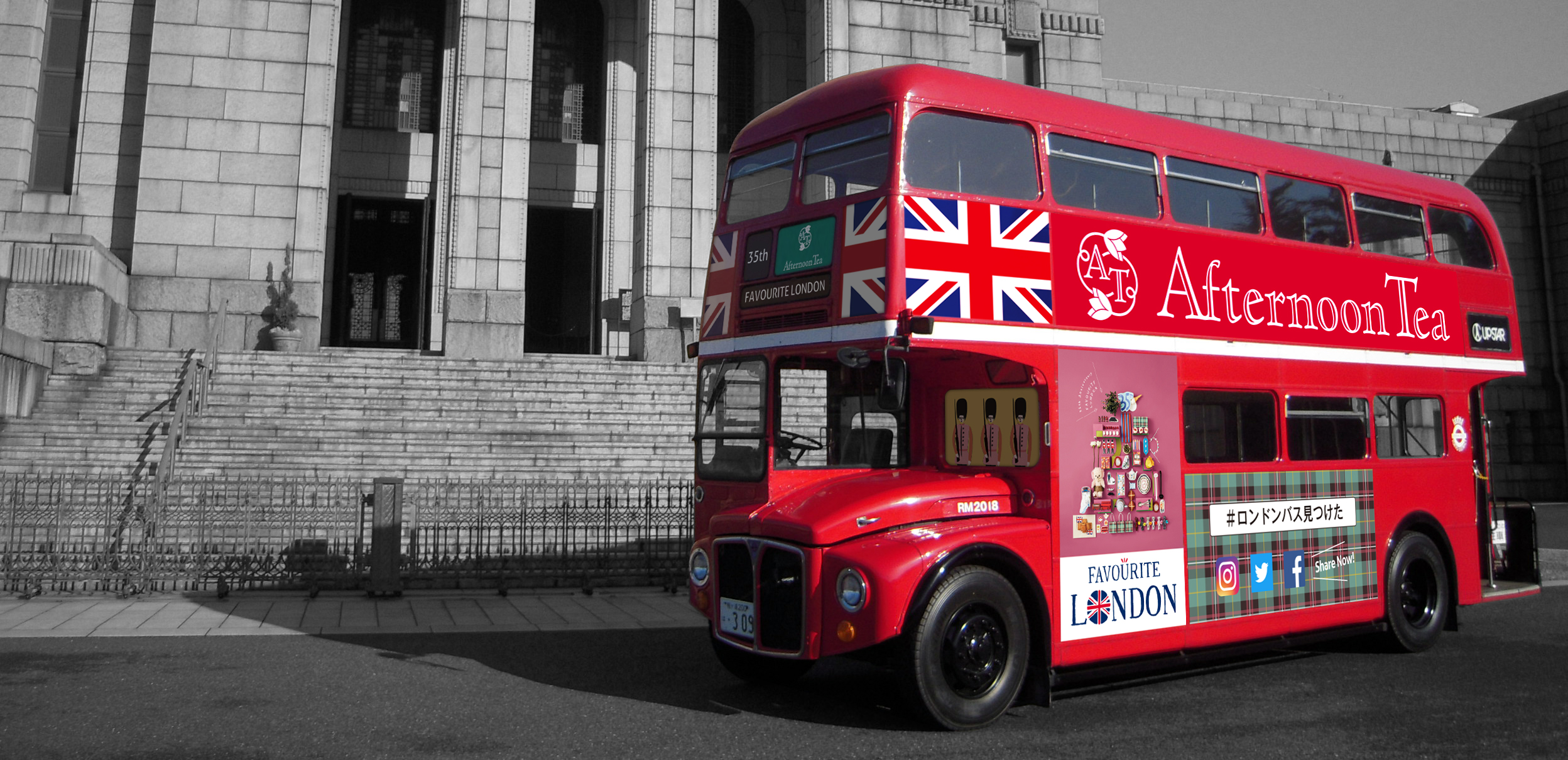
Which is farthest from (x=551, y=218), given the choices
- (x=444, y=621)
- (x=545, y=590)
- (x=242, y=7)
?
(x=444, y=621)

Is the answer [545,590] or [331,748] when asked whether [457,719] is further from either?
[545,590]

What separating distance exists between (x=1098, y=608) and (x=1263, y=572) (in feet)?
6.11

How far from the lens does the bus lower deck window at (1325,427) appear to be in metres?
8.70

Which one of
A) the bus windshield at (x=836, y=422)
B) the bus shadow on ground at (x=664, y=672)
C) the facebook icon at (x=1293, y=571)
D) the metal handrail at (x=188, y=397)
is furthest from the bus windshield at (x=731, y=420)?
the metal handrail at (x=188, y=397)

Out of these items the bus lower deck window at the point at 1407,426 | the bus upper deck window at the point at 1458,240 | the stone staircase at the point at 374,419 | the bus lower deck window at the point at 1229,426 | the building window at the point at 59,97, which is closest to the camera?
the bus lower deck window at the point at 1229,426

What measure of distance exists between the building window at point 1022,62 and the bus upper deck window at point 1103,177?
24459 millimetres

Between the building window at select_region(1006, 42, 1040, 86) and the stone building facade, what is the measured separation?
0.07 metres

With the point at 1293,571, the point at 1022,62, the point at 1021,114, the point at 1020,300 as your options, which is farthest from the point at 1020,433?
the point at 1022,62

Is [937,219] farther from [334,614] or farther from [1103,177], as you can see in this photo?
Result: [334,614]

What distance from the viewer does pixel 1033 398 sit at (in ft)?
24.2

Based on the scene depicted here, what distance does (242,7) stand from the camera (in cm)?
2480

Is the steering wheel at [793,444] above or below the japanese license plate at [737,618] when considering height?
above

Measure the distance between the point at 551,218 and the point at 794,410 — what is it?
82.0 feet

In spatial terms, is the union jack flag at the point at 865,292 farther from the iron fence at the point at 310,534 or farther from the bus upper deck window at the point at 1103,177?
the iron fence at the point at 310,534
